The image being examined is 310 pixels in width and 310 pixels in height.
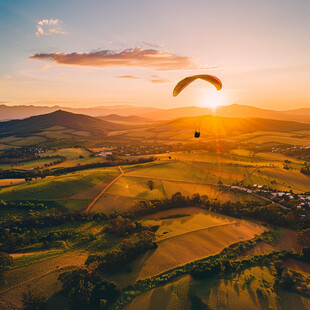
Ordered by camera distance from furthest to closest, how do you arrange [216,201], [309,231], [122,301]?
1. [216,201]
2. [309,231]
3. [122,301]

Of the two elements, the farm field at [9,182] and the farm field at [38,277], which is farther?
the farm field at [9,182]

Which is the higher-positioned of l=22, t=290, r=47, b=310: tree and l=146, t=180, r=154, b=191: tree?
l=146, t=180, r=154, b=191: tree

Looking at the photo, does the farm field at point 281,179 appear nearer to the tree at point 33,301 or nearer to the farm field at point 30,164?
the tree at point 33,301

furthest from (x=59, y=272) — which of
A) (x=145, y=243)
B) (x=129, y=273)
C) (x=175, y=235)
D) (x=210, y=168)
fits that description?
(x=210, y=168)

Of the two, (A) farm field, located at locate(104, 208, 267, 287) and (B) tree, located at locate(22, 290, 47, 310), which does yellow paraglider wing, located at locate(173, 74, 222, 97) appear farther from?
(B) tree, located at locate(22, 290, 47, 310)

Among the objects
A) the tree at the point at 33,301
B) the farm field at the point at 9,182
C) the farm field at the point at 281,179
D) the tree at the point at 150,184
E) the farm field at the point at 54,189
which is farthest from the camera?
the farm field at the point at 9,182

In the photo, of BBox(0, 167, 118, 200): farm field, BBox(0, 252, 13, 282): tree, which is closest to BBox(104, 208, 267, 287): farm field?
BBox(0, 252, 13, 282): tree

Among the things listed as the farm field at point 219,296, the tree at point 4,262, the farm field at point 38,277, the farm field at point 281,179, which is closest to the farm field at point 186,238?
the farm field at point 219,296

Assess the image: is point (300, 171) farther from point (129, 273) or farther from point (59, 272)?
point (59, 272)
